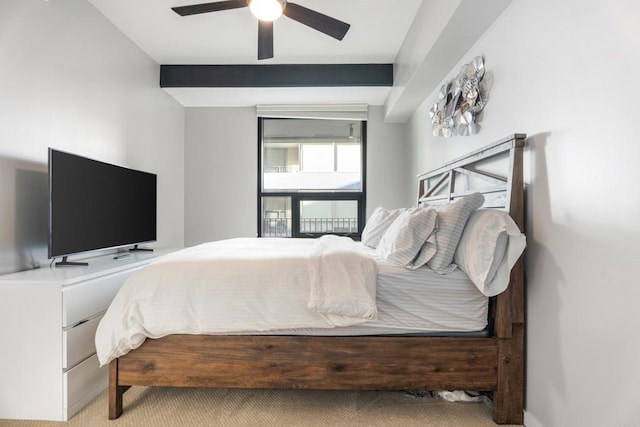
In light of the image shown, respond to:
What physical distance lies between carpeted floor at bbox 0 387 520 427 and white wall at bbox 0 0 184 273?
3.26 feet

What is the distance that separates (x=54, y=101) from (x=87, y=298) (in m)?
1.31

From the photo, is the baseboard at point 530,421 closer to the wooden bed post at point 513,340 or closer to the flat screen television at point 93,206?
the wooden bed post at point 513,340

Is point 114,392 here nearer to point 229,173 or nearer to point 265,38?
point 265,38

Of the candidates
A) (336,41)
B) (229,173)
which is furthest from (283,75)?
(229,173)

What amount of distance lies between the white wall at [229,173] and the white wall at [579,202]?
8.32 ft

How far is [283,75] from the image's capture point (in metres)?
3.60

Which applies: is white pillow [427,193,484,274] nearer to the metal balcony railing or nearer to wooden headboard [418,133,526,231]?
wooden headboard [418,133,526,231]

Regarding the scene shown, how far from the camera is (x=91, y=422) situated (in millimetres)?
1623

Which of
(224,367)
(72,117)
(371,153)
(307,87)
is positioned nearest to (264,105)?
(307,87)

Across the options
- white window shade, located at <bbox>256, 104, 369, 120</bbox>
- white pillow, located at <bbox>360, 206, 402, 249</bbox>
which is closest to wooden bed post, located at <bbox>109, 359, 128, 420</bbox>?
white pillow, located at <bbox>360, 206, 402, 249</bbox>

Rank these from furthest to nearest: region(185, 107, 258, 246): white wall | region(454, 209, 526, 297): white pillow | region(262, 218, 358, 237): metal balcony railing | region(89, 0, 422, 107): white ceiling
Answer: region(262, 218, 358, 237): metal balcony railing
region(185, 107, 258, 246): white wall
region(89, 0, 422, 107): white ceiling
region(454, 209, 526, 297): white pillow

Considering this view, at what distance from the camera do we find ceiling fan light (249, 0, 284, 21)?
1.95 metres

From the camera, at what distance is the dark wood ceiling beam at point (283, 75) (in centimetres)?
358

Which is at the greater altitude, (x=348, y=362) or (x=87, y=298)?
(x=87, y=298)
